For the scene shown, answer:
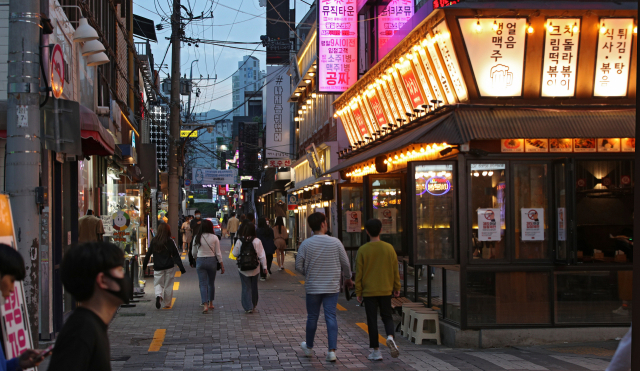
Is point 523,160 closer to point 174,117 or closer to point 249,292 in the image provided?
point 249,292

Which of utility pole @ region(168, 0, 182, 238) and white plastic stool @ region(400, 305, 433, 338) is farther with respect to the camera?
utility pole @ region(168, 0, 182, 238)

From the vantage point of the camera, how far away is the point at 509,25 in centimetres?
1012

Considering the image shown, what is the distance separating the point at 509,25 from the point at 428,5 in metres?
3.56

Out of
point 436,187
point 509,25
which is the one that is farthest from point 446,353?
point 509,25

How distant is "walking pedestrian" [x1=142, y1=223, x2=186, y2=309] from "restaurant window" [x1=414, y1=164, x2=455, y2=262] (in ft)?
18.4

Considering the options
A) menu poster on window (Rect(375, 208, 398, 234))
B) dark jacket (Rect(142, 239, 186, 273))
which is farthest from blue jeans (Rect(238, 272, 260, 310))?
menu poster on window (Rect(375, 208, 398, 234))

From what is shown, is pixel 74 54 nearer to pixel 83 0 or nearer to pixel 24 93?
pixel 83 0

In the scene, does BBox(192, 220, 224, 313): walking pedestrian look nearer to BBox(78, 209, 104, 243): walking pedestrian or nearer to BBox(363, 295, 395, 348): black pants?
BBox(78, 209, 104, 243): walking pedestrian

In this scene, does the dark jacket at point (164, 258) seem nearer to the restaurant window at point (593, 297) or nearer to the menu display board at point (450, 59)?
the menu display board at point (450, 59)

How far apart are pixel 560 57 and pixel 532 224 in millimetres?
2628

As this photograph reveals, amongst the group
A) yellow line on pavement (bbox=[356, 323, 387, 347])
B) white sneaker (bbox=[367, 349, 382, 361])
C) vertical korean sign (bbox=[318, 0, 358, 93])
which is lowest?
yellow line on pavement (bbox=[356, 323, 387, 347])

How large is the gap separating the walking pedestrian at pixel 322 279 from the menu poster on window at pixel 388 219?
5862 mm

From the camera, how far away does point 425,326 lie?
10453 millimetres

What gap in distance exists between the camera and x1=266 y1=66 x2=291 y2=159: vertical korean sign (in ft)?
114
